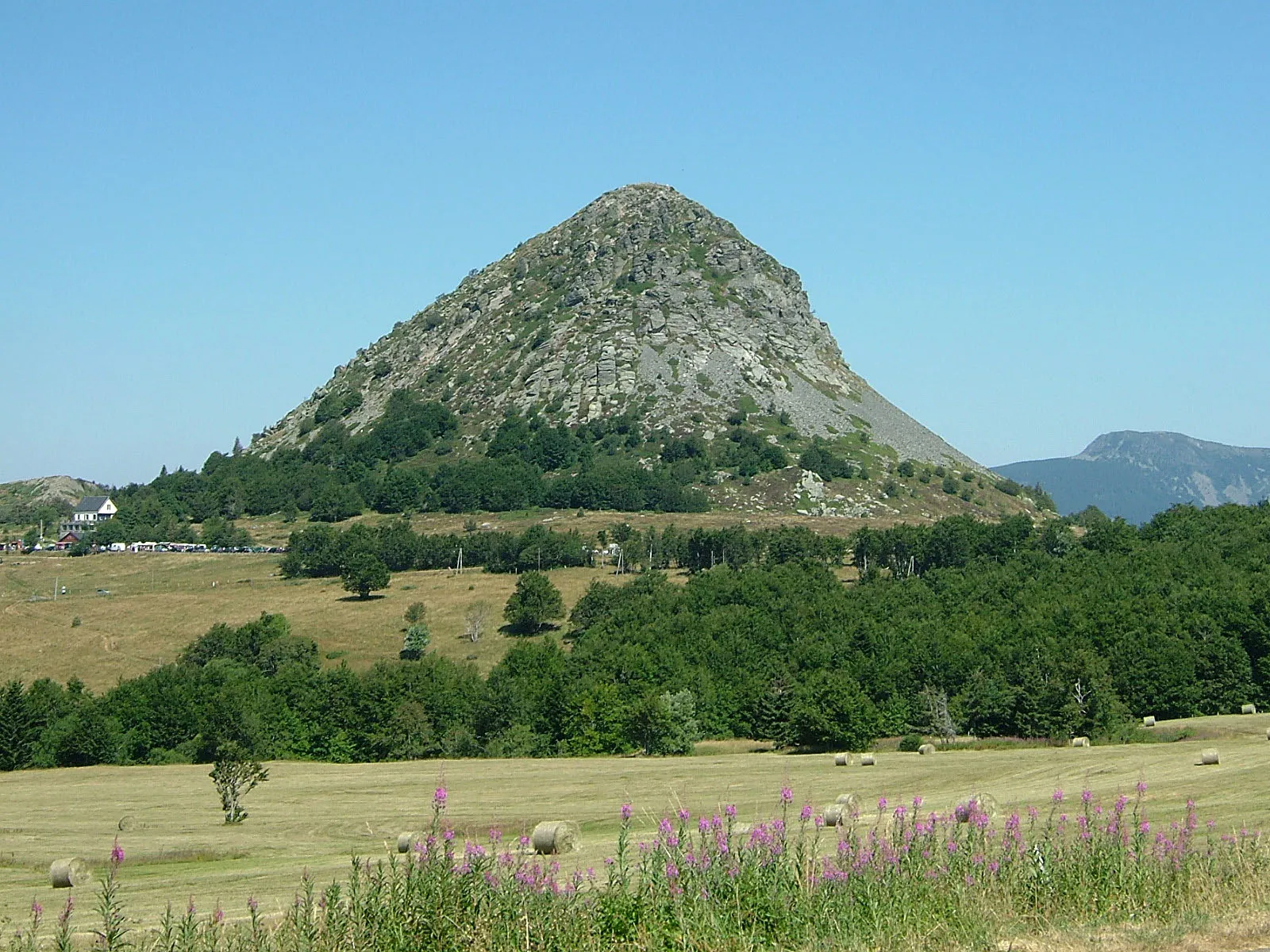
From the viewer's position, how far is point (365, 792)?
56.2 m

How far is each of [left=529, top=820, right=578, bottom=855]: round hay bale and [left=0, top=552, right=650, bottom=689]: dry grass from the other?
8460 centimetres

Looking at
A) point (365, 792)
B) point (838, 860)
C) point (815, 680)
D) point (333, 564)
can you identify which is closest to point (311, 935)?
point (838, 860)

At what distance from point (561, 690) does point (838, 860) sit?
72145mm

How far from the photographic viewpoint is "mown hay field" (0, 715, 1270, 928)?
29688 mm

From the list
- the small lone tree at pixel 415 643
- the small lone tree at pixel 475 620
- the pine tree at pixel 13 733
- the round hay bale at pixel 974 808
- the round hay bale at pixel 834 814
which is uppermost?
the round hay bale at pixel 974 808

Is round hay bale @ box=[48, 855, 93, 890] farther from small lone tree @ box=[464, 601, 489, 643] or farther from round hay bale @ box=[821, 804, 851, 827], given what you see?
small lone tree @ box=[464, 601, 489, 643]

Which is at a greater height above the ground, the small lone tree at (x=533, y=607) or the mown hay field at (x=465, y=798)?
the small lone tree at (x=533, y=607)

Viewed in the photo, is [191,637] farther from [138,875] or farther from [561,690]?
[138,875]

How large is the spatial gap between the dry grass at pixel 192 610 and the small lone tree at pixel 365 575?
1534mm

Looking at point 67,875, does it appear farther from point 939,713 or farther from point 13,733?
point 13,733

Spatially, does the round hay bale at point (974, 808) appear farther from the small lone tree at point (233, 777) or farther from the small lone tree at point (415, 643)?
the small lone tree at point (415, 643)

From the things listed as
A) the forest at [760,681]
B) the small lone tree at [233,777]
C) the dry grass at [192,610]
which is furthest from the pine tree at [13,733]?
the small lone tree at [233,777]

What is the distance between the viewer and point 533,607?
12631 cm

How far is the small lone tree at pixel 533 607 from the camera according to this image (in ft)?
414
